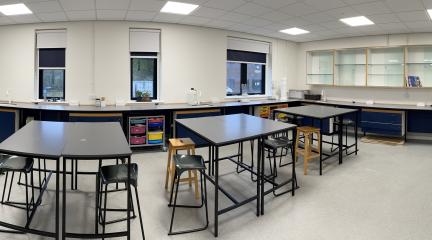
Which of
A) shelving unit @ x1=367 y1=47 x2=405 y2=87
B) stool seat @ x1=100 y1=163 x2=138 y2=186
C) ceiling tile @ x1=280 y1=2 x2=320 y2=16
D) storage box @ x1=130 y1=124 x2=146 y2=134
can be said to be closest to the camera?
stool seat @ x1=100 y1=163 x2=138 y2=186

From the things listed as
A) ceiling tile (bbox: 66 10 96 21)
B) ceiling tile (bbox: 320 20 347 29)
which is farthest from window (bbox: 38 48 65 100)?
ceiling tile (bbox: 320 20 347 29)

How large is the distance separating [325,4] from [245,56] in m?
2.98

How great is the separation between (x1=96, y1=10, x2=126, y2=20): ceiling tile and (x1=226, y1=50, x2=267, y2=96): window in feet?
Result: 8.70

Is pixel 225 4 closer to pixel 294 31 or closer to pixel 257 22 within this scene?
pixel 257 22

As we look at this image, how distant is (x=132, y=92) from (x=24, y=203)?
3.26 metres

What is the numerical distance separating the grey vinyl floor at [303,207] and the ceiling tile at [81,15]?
2.62m

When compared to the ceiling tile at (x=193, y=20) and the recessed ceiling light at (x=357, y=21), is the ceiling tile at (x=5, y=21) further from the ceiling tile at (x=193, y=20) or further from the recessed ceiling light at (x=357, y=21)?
the recessed ceiling light at (x=357, y=21)

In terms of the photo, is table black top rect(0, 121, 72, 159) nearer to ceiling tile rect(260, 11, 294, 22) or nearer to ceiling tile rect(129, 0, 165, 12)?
ceiling tile rect(129, 0, 165, 12)

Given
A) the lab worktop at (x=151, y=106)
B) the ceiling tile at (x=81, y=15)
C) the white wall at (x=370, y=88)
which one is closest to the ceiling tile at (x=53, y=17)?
the ceiling tile at (x=81, y=15)

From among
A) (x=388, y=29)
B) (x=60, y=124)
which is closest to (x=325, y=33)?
(x=388, y=29)

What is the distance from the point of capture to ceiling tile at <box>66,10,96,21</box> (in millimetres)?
4939

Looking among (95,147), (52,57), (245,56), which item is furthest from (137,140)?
(245,56)

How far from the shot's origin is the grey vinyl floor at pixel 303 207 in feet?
8.39

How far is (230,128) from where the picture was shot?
3.21 metres
